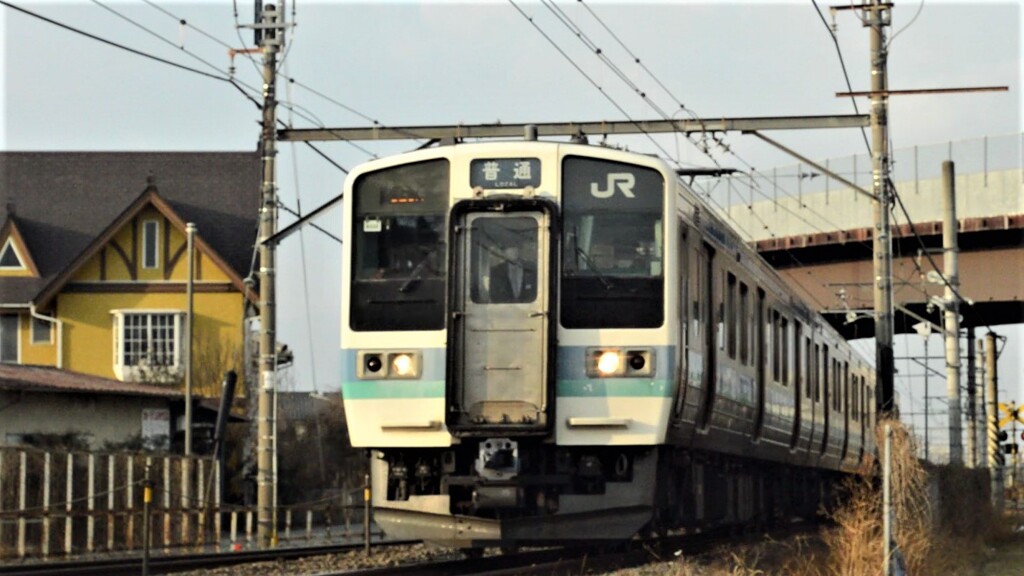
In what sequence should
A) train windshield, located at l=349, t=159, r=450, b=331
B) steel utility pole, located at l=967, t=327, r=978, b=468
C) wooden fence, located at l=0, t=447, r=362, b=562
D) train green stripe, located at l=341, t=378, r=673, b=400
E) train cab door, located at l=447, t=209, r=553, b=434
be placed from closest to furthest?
train cab door, located at l=447, t=209, r=553, b=434 → train green stripe, located at l=341, t=378, r=673, b=400 → train windshield, located at l=349, t=159, r=450, b=331 → wooden fence, located at l=0, t=447, r=362, b=562 → steel utility pole, located at l=967, t=327, r=978, b=468

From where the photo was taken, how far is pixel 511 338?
12562 millimetres

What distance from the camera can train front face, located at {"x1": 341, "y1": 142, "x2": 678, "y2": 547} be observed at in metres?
12.5

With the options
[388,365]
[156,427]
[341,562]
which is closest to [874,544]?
[388,365]

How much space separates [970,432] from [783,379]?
94.1 ft

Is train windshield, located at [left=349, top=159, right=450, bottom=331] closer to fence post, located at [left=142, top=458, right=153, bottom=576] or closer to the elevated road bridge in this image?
fence post, located at [left=142, top=458, right=153, bottom=576]

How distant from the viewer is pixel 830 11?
75.6 feet

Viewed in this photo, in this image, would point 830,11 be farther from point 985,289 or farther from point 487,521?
point 985,289

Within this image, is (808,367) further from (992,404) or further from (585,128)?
(992,404)

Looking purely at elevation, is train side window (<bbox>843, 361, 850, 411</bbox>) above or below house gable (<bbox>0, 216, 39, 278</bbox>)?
below

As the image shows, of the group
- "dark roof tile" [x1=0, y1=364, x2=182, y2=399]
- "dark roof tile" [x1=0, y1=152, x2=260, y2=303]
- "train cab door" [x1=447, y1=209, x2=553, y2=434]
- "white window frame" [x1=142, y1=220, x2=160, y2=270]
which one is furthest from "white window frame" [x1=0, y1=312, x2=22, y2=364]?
"train cab door" [x1=447, y1=209, x2=553, y2=434]

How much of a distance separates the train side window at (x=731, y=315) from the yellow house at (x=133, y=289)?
24.9 metres

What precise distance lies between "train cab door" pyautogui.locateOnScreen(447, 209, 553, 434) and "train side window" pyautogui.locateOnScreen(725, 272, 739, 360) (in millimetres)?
3180

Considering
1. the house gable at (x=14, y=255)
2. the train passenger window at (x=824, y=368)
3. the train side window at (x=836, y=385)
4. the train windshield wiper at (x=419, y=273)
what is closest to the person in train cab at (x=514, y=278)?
the train windshield wiper at (x=419, y=273)

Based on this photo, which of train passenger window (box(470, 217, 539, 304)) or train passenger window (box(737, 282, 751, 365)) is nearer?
train passenger window (box(470, 217, 539, 304))
